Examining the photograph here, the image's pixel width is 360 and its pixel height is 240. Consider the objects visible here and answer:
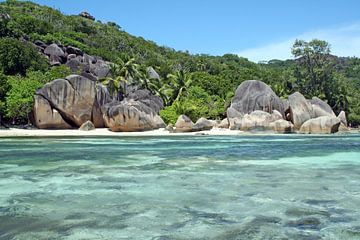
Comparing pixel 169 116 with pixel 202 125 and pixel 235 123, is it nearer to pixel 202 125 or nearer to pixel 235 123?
pixel 202 125

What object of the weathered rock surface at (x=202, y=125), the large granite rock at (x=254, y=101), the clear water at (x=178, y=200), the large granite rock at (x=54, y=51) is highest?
the large granite rock at (x=54, y=51)

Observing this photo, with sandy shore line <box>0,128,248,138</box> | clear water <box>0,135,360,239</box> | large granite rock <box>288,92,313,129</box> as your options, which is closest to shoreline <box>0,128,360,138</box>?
sandy shore line <box>0,128,248,138</box>

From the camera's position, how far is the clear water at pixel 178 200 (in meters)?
5.33

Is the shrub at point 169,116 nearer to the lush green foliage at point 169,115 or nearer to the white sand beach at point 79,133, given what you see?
the lush green foliage at point 169,115

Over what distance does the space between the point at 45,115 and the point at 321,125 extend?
21881 millimetres

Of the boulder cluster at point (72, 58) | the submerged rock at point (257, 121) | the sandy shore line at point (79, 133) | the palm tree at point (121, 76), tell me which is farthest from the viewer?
the boulder cluster at point (72, 58)

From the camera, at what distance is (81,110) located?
30.3 m

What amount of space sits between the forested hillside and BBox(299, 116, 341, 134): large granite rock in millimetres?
9677

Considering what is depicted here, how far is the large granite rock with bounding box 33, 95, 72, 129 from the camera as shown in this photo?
29.2 m

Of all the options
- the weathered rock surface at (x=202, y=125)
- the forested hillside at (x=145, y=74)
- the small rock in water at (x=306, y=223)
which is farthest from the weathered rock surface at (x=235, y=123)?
the small rock in water at (x=306, y=223)

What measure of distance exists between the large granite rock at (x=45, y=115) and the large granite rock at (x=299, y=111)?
1958cm

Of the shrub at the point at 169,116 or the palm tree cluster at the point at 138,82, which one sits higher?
the palm tree cluster at the point at 138,82

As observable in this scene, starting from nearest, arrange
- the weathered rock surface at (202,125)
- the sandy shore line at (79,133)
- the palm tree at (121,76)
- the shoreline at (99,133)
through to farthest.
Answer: the sandy shore line at (79,133) < the shoreline at (99,133) < the weathered rock surface at (202,125) < the palm tree at (121,76)

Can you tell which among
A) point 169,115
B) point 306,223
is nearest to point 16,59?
point 169,115
